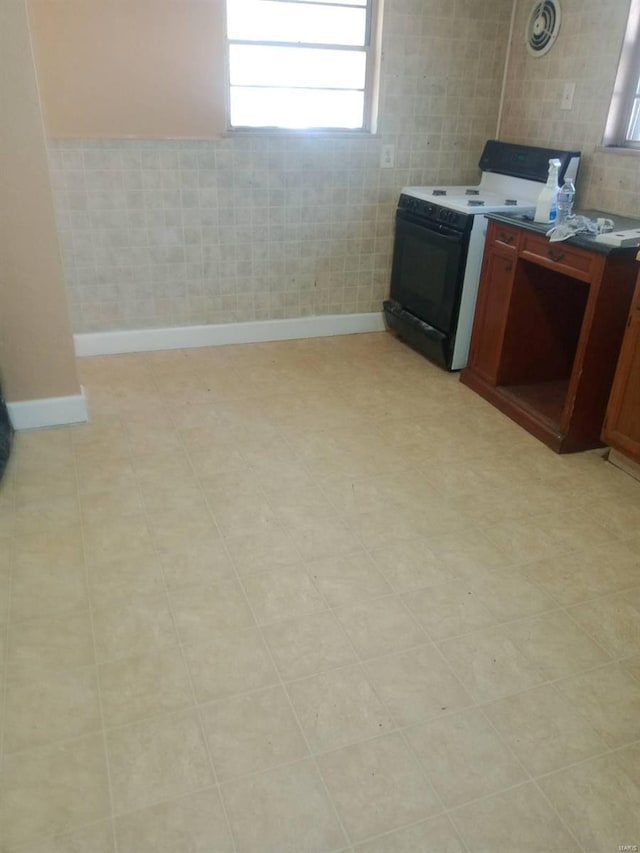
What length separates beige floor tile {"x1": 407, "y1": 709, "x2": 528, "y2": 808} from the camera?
4.93ft

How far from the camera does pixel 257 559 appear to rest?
221 cm

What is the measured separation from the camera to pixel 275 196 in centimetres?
377

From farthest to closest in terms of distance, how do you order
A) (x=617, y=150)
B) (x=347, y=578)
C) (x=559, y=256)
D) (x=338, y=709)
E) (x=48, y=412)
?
(x=617, y=150), (x=48, y=412), (x=559, y=256), (x=347, y=578), (x=338, y=709)

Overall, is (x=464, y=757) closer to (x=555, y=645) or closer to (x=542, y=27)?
(x=555, y=645)

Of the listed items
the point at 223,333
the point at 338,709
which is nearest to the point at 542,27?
the point at 223,333

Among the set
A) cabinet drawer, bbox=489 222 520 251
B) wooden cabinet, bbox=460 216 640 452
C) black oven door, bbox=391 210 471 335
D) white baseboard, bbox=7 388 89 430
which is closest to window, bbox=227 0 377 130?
black oven door, bbox=391 210 471 335

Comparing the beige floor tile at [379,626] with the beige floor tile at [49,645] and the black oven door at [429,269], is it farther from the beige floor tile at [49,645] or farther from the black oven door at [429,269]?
the black oven door at [429,269]

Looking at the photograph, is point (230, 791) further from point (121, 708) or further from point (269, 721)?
point (121, 708)

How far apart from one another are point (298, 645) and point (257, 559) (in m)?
0.40

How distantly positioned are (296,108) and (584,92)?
1.49 meters

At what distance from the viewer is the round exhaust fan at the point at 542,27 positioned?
3504 mm

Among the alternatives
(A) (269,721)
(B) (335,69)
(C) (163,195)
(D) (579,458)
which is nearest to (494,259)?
(D) (579,458)

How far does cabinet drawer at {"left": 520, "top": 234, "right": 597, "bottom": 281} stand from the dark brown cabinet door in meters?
0.13

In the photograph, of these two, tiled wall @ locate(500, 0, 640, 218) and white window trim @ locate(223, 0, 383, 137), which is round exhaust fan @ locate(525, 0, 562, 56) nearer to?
tiled wall @ locate(500, 0, 640, 218)
